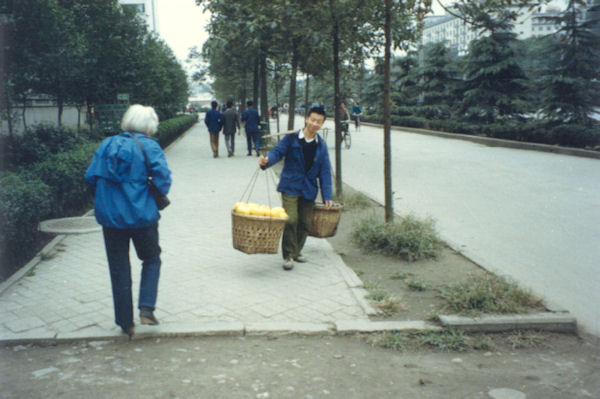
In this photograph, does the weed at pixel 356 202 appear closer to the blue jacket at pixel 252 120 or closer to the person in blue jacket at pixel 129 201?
the person in blue jacket at pixel 129 201

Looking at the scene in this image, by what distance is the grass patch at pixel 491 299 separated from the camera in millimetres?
4711

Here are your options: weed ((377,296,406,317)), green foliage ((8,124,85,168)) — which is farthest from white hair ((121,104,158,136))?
green foliage ((8,124,85,168))

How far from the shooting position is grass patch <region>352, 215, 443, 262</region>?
21.5ft

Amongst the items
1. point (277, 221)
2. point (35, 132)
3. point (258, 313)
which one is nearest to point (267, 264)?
point (277, 221)

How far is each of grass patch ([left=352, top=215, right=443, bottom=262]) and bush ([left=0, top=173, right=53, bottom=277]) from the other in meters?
3.87

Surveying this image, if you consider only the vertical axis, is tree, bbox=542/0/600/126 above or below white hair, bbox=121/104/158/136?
above

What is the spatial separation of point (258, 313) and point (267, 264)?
1.61 m

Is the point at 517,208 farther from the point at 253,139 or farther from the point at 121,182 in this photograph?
the point at 253,139

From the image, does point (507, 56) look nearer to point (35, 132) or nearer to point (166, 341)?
point (35, 132)

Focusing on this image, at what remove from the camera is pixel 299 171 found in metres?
6.03

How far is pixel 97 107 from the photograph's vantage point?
59.5 feet

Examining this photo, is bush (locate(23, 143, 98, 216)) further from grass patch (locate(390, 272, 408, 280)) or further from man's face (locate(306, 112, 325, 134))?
grass patch (locate(390, 272, 408, 280))

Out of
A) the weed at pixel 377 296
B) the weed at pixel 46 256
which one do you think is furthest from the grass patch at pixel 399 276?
the weed at pixel 46 256

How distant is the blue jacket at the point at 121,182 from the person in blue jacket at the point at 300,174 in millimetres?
2005
